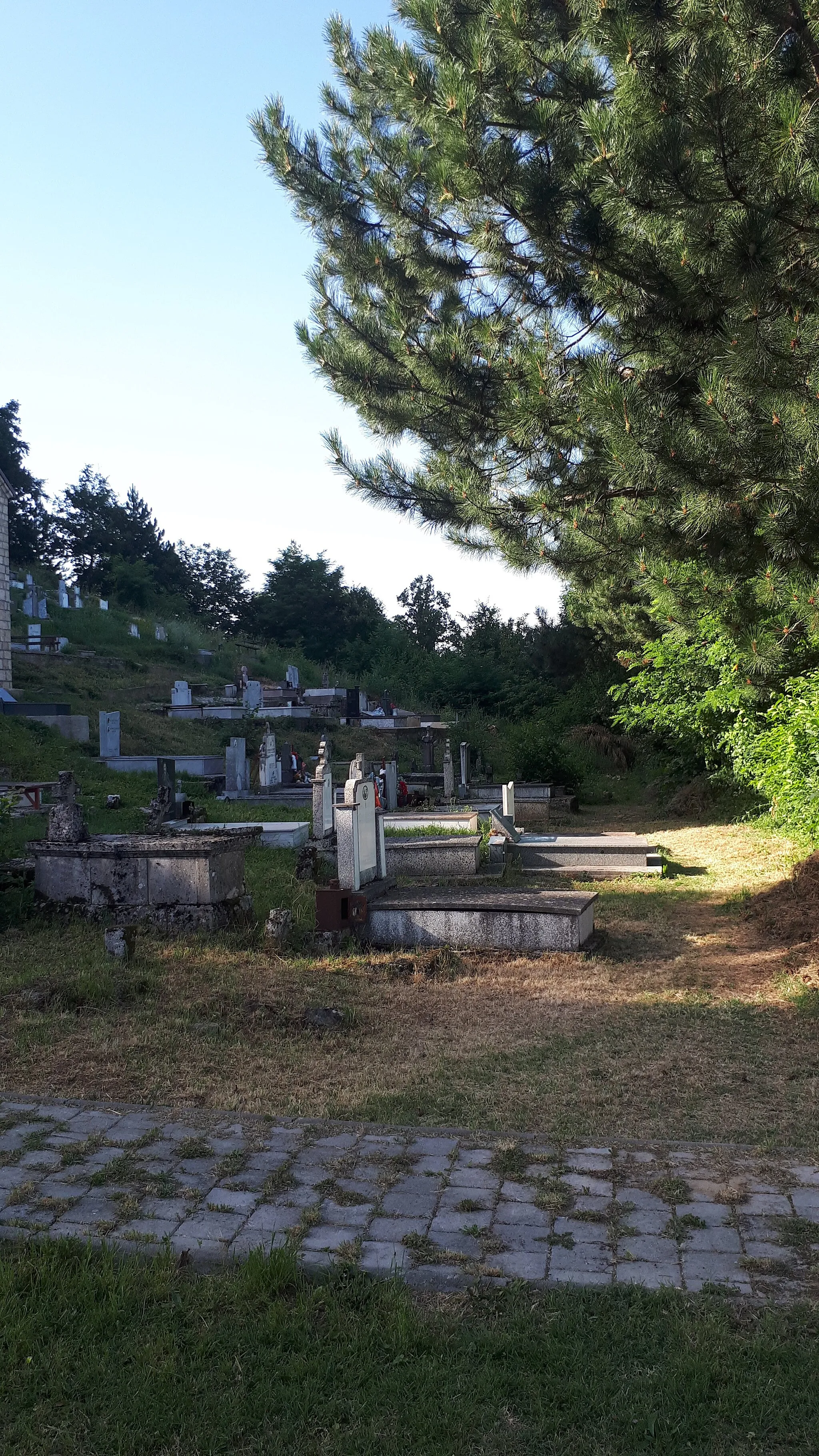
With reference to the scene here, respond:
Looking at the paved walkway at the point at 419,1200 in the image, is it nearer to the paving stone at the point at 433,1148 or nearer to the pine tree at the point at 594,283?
the paving stone at the point at 433,1148

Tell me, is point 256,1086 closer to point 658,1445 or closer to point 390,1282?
point 390,1282

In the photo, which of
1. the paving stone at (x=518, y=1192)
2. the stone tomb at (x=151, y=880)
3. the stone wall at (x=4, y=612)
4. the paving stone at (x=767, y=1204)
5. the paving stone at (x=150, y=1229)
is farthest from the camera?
the stone wall at (x=4, y=612)

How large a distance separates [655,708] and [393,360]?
8155mm

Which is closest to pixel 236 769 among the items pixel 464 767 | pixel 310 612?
pixel 464 767

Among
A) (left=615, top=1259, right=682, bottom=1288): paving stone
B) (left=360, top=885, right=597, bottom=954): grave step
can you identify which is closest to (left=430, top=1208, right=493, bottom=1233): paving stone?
(left=615, top=1259, right=682, bottom=1288): paving stone

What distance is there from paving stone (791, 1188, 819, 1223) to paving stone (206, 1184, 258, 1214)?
1854 mm

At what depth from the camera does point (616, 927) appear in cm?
877

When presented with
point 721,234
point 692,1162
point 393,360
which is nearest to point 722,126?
point 721,234

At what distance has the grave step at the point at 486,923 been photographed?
25.2ft

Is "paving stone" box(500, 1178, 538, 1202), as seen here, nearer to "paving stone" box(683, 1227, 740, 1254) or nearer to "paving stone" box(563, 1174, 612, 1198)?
"paving stone" box(563, 1174, 612, 1198)

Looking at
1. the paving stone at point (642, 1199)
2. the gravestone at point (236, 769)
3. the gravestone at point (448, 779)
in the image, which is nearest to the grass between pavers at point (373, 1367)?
the paving stone at point (642, 1199)

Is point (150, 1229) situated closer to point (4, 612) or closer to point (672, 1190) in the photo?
point (672, 1190)

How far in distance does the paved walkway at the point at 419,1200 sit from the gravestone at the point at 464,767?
48.7ft

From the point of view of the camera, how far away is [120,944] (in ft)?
23.1
